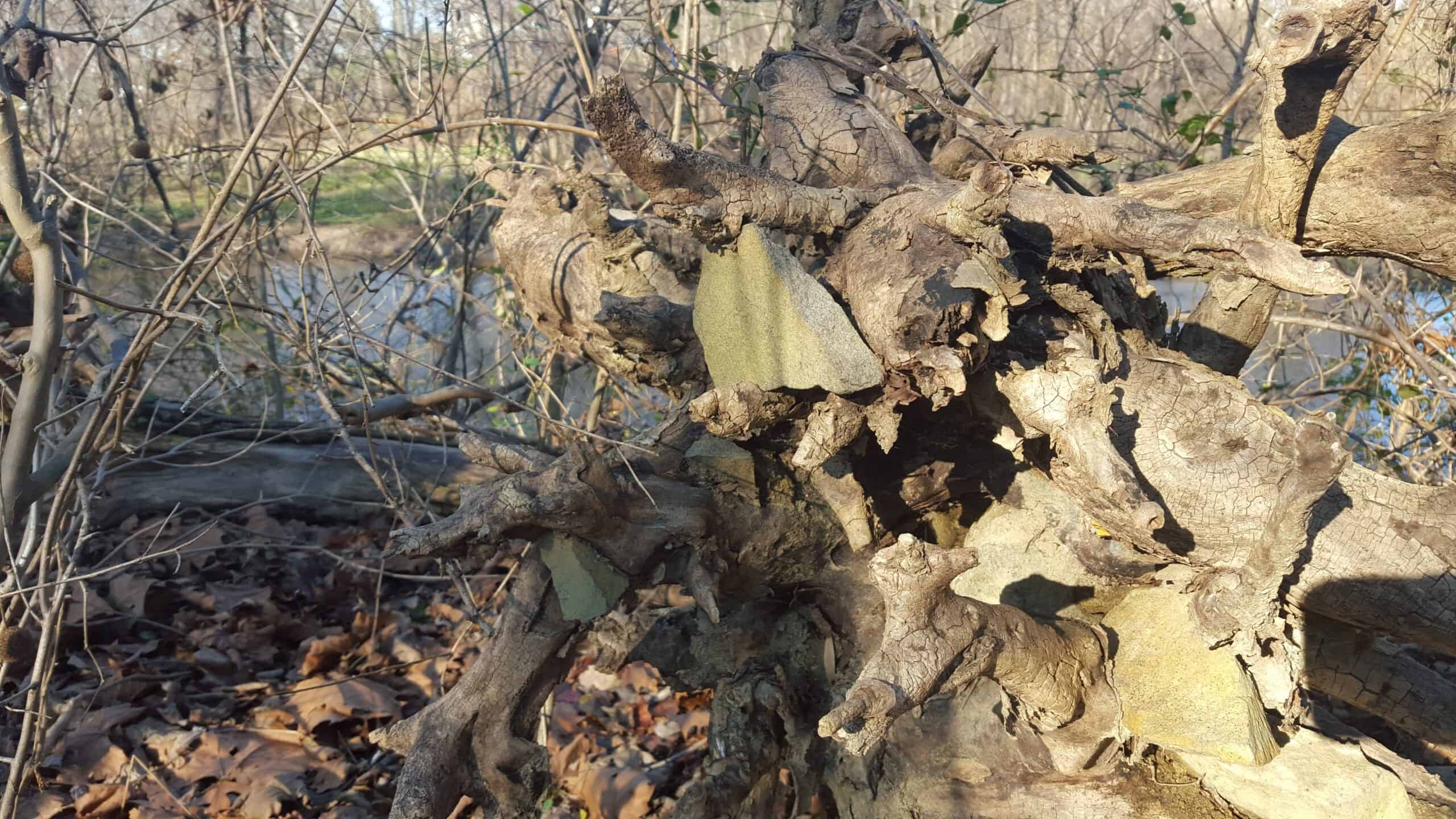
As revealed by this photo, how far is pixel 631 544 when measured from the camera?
2.41 m

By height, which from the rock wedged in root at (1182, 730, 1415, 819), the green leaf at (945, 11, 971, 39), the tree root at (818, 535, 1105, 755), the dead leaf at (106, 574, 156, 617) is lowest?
the dead leaf at (106, 574, 156, 617)

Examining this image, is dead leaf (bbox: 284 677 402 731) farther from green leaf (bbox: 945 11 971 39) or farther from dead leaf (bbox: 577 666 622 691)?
green leaf (bbox: 945 11 971 39)

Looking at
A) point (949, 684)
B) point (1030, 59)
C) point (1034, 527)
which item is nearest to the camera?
point (949, 684)

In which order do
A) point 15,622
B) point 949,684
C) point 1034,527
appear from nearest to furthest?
point 949,684 → point 1034,527 → point 15,622

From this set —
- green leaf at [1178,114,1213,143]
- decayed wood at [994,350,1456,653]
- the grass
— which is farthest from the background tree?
the grass

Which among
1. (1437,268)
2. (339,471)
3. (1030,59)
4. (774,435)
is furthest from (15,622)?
(1030,59)

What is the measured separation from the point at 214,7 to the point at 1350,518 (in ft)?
13.2

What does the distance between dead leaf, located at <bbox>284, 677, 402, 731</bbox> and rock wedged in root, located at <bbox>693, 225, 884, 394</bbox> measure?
2002 millimetres

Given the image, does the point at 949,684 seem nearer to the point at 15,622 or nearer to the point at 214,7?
the point at 15,622

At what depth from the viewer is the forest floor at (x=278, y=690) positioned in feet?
10.0

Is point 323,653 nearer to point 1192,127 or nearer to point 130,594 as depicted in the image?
point 130,594

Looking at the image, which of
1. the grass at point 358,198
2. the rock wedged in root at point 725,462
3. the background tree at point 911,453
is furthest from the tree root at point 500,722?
the grass at point 358,198

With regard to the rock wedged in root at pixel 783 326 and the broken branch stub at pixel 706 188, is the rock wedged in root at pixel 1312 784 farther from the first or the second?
the broken branch stub at pixel 706 188

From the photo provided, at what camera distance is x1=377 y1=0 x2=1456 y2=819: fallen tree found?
2.06 meters
